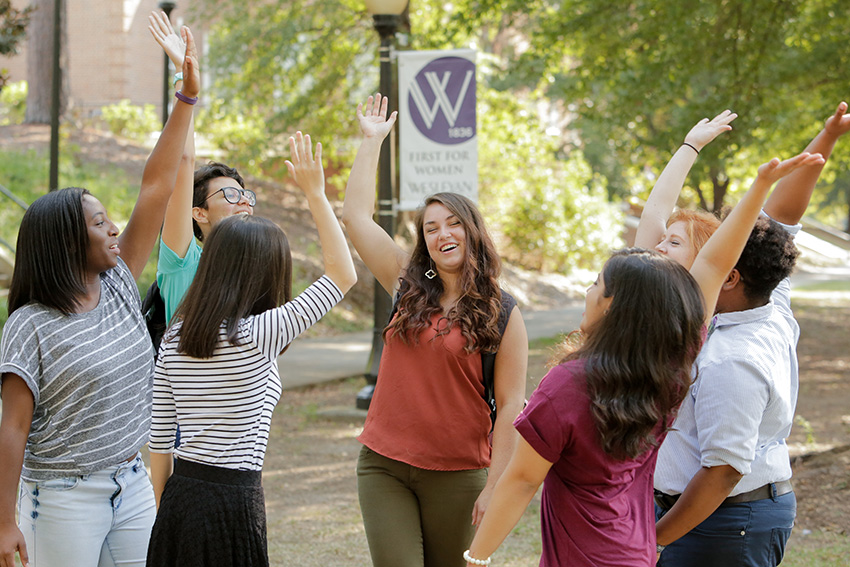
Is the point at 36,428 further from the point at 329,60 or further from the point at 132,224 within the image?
the point at 329,60

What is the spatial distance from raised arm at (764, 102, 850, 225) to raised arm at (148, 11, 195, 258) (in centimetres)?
213

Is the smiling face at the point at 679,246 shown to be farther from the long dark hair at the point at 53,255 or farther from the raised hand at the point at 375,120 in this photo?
the long dark hair at the point at 53,255

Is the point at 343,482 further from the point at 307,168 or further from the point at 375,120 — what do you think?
the point at 307,168

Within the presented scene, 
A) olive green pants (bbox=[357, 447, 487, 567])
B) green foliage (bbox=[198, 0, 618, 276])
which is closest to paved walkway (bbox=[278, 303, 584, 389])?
green foliage (bbox=[198, 0, 618, 276])

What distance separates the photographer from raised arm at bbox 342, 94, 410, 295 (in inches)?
137

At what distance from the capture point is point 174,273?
3367 millimetres

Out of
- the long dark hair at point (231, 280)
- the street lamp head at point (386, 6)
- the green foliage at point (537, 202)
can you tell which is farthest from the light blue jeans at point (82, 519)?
the green foliage at point (537, 202)

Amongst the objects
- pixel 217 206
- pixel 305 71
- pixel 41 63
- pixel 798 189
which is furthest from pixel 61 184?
pixel 798 189

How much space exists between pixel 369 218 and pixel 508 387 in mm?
898

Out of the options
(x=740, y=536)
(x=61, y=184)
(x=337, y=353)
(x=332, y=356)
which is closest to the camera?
(x=740, y=536)

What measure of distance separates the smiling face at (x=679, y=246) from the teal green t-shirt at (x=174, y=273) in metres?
1.75

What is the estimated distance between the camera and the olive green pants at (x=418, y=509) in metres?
3.11

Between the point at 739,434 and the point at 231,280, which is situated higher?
the point at 231,280

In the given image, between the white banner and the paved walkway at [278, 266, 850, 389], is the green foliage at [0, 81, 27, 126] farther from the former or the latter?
the white banner
